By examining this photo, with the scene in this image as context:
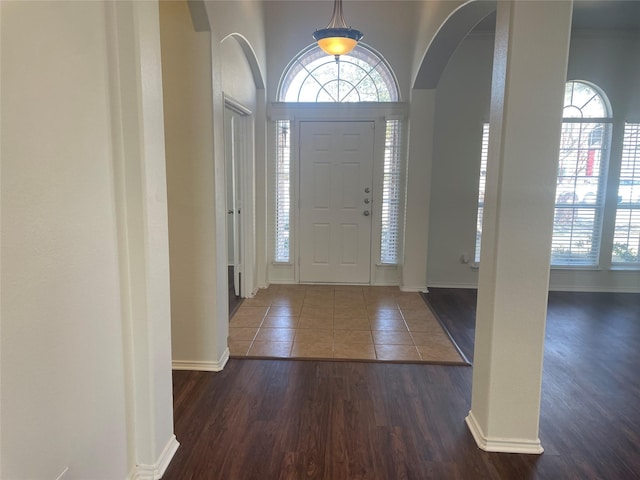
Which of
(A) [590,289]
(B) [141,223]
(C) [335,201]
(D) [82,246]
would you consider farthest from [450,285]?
(D) [82,246]

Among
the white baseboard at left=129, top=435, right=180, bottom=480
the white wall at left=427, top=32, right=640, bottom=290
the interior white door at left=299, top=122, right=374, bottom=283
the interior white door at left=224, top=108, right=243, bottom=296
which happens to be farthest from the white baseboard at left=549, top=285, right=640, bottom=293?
the white baseboard at left=129, top=435, right=180, bottom=480

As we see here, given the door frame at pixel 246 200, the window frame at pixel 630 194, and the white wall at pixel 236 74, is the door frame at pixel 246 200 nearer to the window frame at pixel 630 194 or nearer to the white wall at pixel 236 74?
the white wall at pixel 236 74

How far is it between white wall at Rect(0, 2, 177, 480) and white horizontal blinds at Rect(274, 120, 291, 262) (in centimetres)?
310

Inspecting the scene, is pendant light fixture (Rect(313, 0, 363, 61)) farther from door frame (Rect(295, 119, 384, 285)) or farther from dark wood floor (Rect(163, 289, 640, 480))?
dark wood floor (Rect(163, 289, 640, 480))

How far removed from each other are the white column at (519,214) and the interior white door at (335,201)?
2.84m

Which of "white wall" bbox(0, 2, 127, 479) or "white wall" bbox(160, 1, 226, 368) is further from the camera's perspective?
"white wall" bbox(160, 1, 226, 368)

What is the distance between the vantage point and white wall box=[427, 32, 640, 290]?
4.58 meters

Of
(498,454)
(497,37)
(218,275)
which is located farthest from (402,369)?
(497,37)

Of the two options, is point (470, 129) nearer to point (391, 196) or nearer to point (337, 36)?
point (391, 196)

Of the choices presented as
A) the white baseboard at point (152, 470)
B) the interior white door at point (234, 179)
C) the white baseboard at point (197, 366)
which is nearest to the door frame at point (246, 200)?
the interior white door at point (234, 179)

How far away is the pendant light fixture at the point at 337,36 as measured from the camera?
3.11 m

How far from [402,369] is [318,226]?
2.42m

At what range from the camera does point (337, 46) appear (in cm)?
322

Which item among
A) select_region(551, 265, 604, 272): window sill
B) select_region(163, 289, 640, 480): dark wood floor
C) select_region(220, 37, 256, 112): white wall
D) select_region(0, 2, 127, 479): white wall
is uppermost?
select_region(220, 37, 256, 112): white wall
